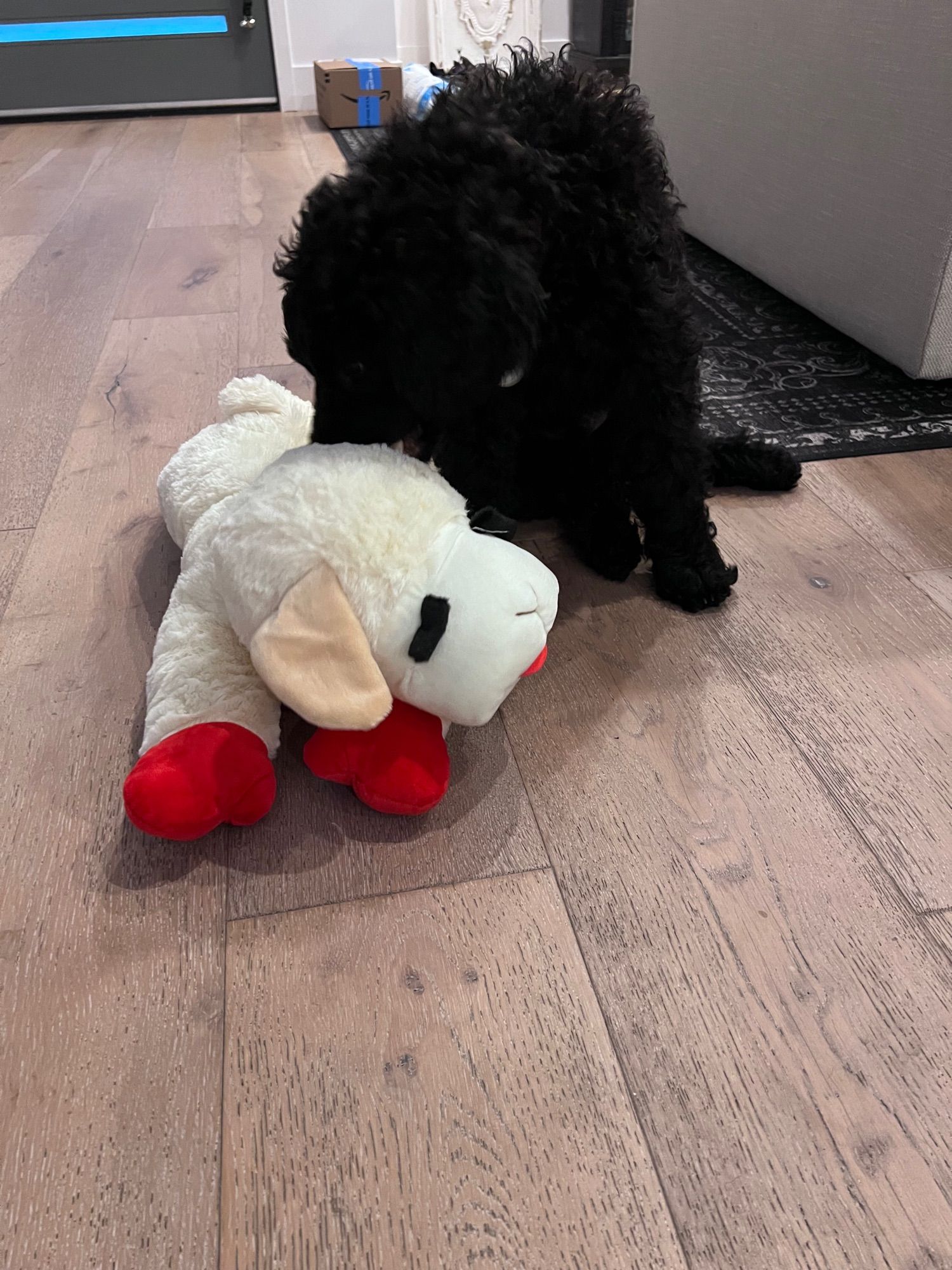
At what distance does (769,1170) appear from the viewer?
61 cm

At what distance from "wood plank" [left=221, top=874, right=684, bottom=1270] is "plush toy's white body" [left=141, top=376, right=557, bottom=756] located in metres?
0.18

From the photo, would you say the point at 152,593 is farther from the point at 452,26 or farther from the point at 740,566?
the point at 452,26

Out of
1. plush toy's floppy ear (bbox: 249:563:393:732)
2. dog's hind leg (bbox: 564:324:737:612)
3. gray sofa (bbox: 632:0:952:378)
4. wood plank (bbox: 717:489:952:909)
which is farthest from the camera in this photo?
gray sofa (bbox: 632:0:952:378)

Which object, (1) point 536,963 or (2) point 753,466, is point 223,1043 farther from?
(2) point 753,466

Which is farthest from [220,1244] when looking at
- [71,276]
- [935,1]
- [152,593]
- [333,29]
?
[333,29]

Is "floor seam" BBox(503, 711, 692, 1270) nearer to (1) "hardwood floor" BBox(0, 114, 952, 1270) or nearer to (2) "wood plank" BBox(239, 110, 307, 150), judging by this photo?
(1) "hardwood floor" BBox(0, 114, 952, 1270)

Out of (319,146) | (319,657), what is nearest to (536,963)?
(319,657)

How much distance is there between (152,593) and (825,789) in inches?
32.9

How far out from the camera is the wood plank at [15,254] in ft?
7.68

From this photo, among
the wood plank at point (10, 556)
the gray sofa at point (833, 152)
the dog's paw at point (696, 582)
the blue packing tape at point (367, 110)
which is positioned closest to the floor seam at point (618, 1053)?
the dog's paw at point (696, 582)

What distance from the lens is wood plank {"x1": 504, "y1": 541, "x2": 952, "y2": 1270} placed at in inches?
23.5

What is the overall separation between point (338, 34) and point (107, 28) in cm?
113

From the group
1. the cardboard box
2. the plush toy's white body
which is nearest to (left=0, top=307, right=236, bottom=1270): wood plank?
the plush toy's white body

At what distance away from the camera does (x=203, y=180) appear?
131 inches
